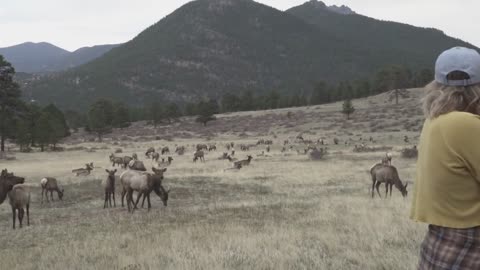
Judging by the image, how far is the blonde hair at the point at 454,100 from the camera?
3295mm

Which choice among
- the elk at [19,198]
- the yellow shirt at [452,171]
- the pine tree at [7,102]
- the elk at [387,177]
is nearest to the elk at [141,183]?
the elk at [19,198]

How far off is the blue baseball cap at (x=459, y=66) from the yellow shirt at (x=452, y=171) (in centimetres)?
29

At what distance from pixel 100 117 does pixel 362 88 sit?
77.6 m

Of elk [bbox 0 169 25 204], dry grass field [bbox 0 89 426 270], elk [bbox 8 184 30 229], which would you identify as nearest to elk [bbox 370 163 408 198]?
dry grass field [bbox 0 89 426 270]

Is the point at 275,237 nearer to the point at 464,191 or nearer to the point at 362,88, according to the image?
the point at 464,191

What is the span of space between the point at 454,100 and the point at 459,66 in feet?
0.79

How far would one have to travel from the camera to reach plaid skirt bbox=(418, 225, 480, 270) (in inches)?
130

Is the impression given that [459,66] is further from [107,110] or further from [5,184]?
[107,110]

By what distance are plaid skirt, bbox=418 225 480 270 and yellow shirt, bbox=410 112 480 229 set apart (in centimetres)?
8

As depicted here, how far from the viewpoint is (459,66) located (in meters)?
3.36

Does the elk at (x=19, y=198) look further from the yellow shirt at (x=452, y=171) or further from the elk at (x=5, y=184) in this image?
the yellow shirt at (x=452, y=171)

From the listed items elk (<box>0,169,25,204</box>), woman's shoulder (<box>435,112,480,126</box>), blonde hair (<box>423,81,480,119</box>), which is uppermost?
blonde hair (<box>423,81,480,119</box>)

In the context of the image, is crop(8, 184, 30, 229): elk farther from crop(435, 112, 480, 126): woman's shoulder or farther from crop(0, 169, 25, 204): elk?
crop(435, 112, 480, 126): woman's shoulder

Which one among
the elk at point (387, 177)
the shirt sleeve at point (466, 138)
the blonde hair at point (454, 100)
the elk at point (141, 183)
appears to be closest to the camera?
the shirt sleeve at point (466, 138)
